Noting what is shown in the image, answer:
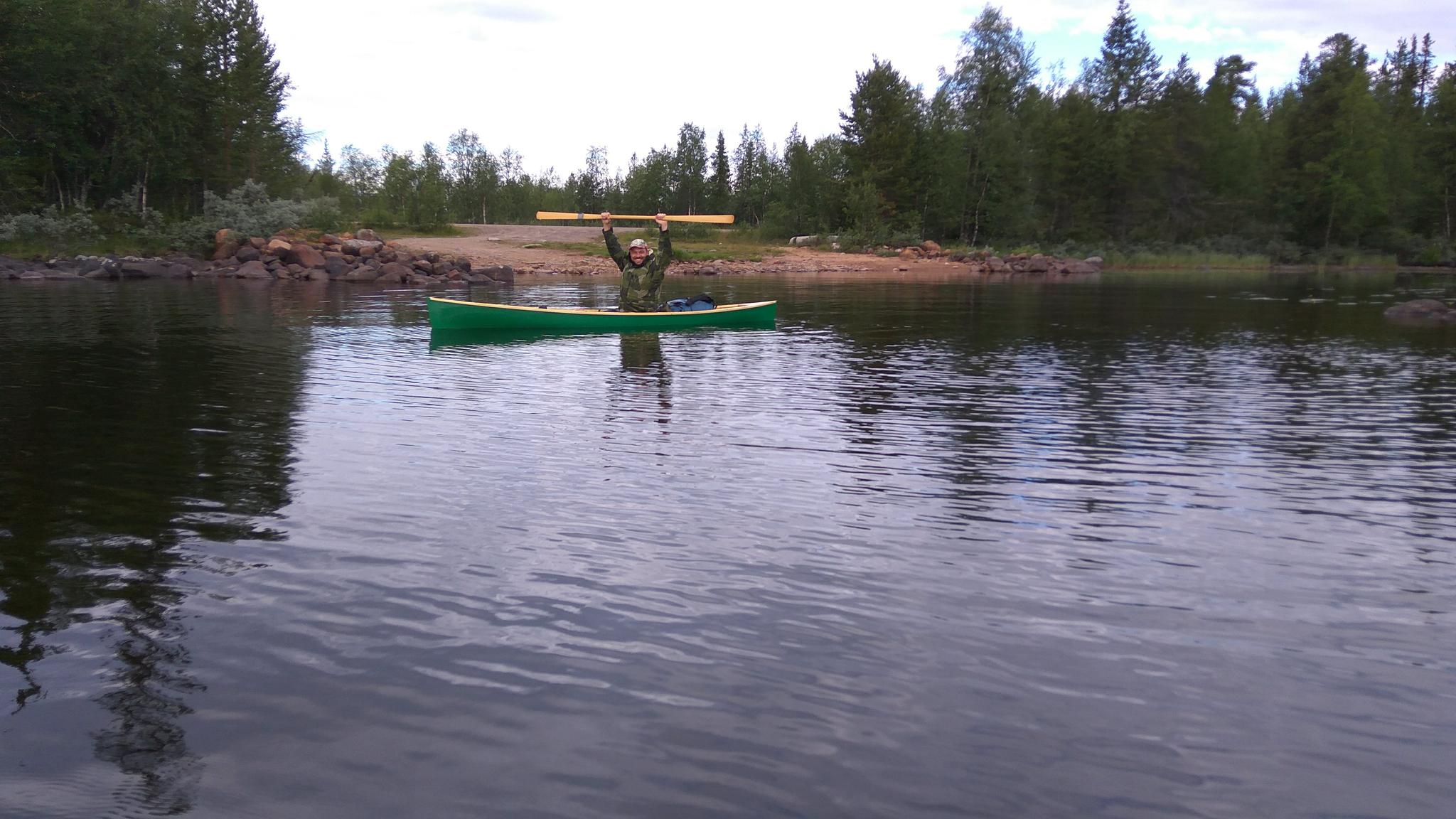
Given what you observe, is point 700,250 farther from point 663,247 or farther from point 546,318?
point 546,318

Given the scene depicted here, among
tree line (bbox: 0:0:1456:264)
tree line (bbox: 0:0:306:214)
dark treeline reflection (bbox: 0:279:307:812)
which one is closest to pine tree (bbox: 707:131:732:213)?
tree line (bbox: 0:0:1456:264)

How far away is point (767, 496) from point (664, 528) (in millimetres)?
1222

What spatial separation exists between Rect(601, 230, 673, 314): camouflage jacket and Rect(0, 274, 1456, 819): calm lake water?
735 centimetres

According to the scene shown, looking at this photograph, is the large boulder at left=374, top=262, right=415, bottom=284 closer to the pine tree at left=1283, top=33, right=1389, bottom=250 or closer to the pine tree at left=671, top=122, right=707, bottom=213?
the pine tree at left=671, top=122, right=707, bottom=213

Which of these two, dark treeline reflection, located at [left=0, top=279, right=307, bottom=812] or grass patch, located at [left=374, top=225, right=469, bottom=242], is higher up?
grass patch, located at [left=374, top=225, right=469, bottom=242]

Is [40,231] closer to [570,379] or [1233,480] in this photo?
[570,379]

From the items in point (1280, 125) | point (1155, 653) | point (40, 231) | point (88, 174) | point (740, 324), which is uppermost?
point (1280, 125)

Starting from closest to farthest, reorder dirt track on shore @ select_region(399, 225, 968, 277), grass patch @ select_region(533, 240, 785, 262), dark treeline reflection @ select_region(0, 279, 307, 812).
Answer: dark treeline reflection @ select_region(0, 279, 307, 812)
dirt track on shore @ select_region(399, 225, 968, 277)
grass patch @ select_region(533, 240, 785, 262)

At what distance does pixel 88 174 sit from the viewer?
145 ft

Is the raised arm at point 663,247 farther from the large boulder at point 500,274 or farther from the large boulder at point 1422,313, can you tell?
the large boulder at point 500,274

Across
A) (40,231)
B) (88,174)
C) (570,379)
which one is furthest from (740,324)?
(88,174)

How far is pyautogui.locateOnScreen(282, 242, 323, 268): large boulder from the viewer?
131 ft

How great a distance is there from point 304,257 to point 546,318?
79.5ft

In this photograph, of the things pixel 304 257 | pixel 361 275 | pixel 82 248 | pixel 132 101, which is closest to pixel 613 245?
pixel 361 275
